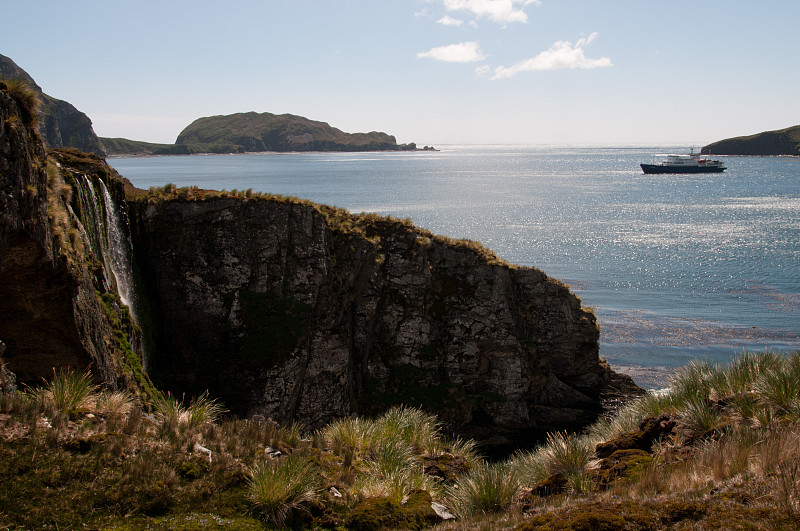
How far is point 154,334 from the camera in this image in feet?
80.3

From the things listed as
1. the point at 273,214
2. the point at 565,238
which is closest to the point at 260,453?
the point at 273,214

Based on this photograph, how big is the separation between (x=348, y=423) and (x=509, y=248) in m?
58.0

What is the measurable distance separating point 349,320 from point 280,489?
757 inches

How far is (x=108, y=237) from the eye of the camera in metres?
21.8

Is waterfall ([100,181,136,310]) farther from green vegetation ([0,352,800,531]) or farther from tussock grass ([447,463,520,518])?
tussock grass ([447,463,520,518])

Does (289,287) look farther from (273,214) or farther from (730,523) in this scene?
(730,523)

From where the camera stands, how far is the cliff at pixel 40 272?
13031mm

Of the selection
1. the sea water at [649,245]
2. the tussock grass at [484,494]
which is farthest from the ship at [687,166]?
the tussock grass at [484,494]

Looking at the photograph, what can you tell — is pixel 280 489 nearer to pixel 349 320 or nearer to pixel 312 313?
pixel 312 313

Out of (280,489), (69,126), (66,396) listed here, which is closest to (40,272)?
(66,396)

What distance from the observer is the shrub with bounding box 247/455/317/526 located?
859 cm

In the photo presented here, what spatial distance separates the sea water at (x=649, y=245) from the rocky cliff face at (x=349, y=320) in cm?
896

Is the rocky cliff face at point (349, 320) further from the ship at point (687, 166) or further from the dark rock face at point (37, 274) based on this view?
the ship at point (687, 166)

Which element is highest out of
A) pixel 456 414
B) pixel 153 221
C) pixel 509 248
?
pixel 153 221
